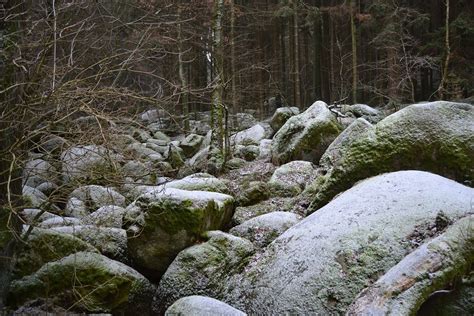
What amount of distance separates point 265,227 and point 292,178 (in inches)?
98.6

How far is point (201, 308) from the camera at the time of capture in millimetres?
4316

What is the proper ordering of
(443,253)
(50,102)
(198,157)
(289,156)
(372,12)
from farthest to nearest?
(372,12), (198,157), (289,156), (50,102), (443,253)

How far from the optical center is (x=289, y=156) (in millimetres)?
10164

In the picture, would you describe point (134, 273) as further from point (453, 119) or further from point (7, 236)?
point (453, 119)

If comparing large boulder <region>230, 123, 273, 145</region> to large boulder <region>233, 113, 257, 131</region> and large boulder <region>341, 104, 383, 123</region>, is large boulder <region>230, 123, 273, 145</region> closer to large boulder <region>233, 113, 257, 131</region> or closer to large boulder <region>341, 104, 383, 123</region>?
large boulder <region>341, 104, 383, 123</region>

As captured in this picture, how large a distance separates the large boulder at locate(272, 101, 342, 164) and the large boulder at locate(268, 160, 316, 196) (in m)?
0.57

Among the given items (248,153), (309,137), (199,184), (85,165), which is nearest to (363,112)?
(309,137)

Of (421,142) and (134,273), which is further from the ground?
(421,142)

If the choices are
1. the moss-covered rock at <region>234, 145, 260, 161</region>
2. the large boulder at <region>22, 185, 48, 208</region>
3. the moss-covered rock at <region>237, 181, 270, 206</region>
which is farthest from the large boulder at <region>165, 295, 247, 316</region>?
the moss-covered rock at <region>234, 145, 260, 161</region>

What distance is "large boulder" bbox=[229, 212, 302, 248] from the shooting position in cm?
636

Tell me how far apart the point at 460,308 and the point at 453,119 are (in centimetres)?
295

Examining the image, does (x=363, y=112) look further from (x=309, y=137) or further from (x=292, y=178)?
(x=292, y=178)

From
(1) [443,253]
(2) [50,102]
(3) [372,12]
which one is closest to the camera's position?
(1) [443,253]

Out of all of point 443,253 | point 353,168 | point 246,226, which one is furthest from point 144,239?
point 443,253
